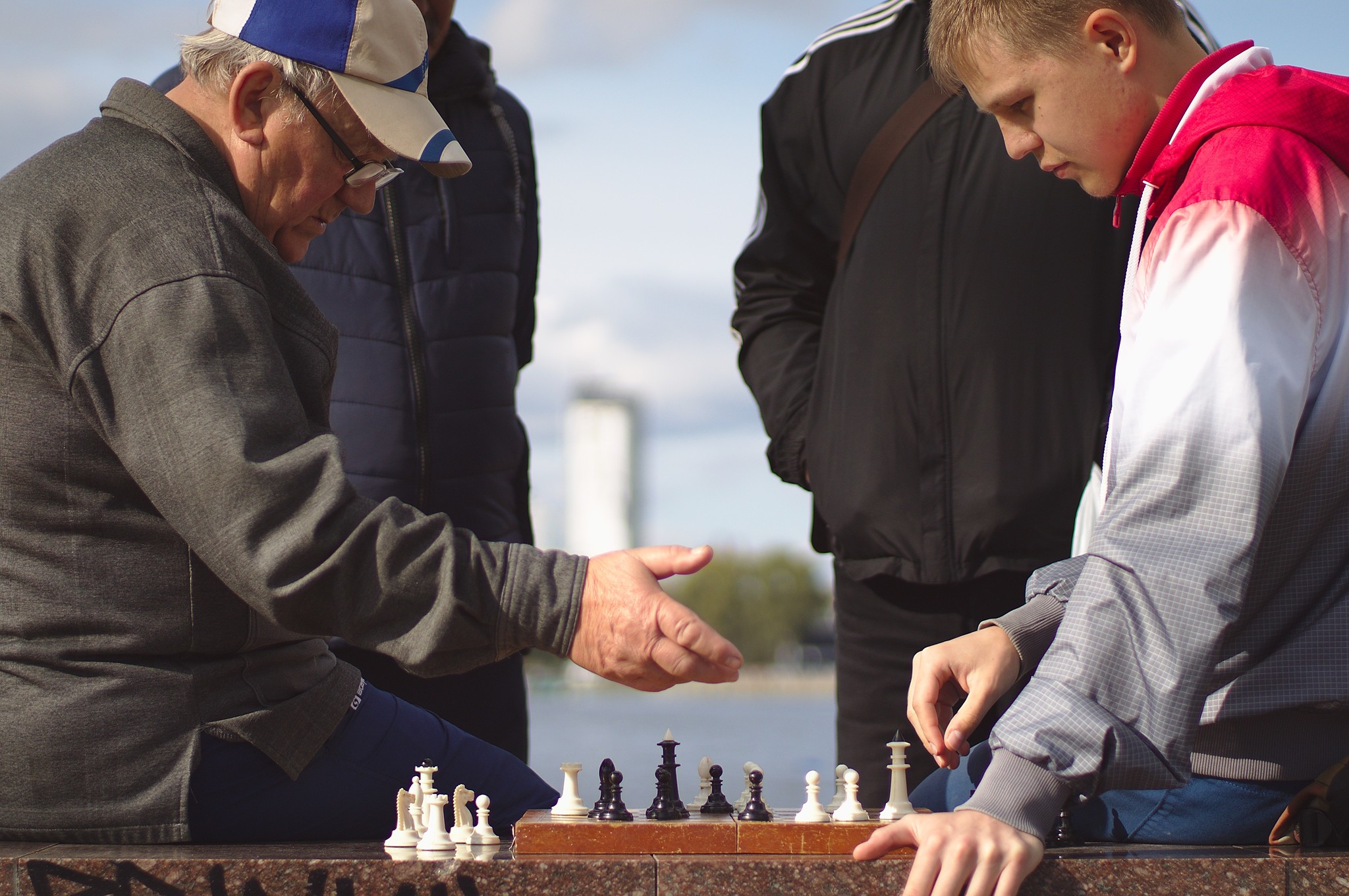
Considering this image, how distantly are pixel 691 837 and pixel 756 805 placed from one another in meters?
0.20

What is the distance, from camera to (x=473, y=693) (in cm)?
428

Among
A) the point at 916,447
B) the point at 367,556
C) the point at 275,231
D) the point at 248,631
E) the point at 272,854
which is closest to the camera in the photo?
the point at 367,556

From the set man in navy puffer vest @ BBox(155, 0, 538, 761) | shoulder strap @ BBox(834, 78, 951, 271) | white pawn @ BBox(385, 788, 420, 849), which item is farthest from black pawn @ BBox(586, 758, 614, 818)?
shoulder strap @ BBox(834, 78, 951, 271)

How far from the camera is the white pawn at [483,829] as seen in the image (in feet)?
8.66

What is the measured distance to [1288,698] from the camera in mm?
2367

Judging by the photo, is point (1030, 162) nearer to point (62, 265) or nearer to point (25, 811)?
point (62, 265)

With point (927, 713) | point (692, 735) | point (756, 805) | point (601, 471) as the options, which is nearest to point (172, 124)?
point (756, 805)

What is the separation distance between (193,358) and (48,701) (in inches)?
27.7

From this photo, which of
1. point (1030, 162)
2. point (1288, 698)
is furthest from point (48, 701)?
point (1030, 162)

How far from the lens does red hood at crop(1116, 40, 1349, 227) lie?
7.78 feet

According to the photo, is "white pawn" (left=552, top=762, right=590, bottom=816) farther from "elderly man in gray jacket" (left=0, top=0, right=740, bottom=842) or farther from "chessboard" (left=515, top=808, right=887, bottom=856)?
"elderly man in gray jacket" (left=0, top=0, right=740, bottom=842)

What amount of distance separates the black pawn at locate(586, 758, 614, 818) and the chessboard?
0.28ft

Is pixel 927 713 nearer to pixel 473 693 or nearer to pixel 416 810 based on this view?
pixel 416 810

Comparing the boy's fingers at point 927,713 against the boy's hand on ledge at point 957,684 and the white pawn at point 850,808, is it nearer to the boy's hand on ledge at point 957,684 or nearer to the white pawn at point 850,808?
the boy's hand on ledge at point 957,684
